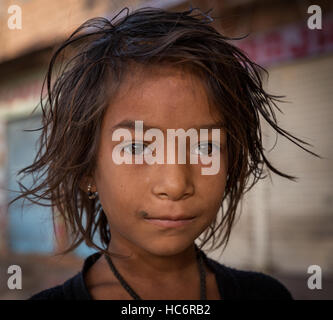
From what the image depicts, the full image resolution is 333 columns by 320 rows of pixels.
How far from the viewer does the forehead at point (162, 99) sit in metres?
0.88

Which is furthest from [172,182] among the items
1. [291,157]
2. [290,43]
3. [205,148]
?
[290,43]

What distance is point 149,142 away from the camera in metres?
0.89

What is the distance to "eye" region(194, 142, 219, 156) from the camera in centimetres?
93

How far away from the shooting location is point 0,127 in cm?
667

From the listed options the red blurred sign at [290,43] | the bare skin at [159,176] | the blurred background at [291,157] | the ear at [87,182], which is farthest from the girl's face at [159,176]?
the red blurred sign at [290,43]

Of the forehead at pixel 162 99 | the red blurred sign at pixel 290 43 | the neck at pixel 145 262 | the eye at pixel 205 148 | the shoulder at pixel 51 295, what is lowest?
the shoulder at pixel 51 295

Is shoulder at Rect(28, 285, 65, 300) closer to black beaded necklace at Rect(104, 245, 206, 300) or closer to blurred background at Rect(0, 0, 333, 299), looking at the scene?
black beaded necklace at Rect(104, 245, 206, 300)

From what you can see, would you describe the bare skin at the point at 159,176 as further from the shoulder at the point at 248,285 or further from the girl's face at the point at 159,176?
the shoulder at the point at 248,285

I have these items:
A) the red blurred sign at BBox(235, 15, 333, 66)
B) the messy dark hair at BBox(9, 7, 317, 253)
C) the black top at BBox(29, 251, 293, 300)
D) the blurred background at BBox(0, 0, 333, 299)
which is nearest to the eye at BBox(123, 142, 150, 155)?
the messy dark hair at BBox(9, 7, 317, 253)

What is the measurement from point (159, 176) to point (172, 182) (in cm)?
4

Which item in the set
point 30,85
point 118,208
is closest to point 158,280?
point 118,208

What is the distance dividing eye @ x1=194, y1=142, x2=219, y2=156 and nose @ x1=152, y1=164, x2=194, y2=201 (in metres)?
0.07

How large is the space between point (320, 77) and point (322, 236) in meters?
1.57

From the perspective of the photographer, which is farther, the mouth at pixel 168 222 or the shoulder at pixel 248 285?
the shoulder at pixel 248 285
